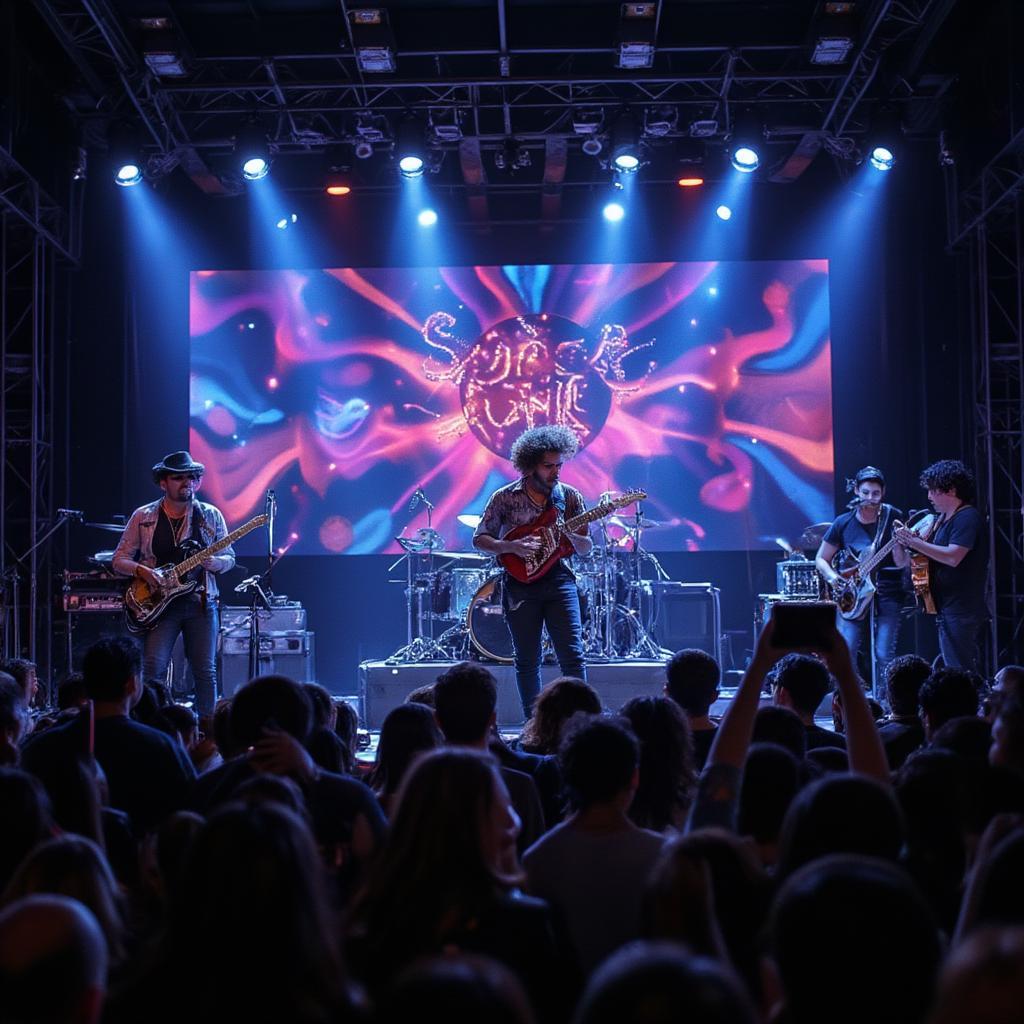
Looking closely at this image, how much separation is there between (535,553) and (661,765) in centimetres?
434

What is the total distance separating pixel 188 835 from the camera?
9.66 ft

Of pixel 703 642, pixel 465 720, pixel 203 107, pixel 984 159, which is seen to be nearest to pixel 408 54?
pixel 203 107

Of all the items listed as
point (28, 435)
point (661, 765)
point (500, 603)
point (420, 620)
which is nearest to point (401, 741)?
point (661, 765)

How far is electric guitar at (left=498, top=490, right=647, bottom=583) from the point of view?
26.9 feet

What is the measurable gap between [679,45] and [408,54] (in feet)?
7.29

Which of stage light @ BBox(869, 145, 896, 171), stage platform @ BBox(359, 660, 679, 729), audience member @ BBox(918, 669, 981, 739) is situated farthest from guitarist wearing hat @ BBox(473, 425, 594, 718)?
stage light @ BBox(869, 145, 896, 171)

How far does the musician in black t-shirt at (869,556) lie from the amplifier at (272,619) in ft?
15.6

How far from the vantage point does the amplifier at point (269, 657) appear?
38.2ft

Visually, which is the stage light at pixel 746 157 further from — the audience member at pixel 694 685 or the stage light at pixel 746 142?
the audience member at pixel 694 685

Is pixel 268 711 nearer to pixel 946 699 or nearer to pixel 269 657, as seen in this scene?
pixel 946 699

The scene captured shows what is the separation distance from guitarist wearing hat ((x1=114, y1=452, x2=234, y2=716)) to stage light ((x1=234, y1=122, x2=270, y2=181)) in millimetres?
3226

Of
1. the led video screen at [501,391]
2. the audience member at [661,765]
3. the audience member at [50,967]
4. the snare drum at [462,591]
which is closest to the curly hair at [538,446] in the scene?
the snare drum at [462,591]

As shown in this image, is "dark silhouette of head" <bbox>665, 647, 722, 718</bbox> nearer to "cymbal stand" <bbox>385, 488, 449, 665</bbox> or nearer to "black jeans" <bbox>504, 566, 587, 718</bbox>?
"black jeans" <bbox>504, 566, 587, 718</bbox>

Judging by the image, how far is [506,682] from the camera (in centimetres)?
1080
